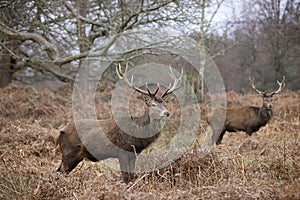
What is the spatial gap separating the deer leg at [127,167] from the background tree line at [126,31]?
4.62 m

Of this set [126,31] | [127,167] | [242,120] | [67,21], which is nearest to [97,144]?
[127,167]

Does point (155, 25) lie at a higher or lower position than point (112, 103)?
higher

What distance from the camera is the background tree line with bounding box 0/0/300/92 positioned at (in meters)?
9.88

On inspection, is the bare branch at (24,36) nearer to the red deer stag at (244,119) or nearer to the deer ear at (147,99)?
the deer ear at (147,99)

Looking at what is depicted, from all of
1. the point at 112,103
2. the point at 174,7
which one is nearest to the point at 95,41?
the point at 112,103

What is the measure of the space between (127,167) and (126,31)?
5998 millimetres

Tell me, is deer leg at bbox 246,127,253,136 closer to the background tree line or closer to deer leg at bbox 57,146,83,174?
the background tree line

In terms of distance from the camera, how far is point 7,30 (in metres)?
8.92

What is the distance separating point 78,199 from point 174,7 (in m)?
7.26

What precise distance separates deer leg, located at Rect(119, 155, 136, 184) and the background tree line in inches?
182

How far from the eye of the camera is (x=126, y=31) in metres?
10.7

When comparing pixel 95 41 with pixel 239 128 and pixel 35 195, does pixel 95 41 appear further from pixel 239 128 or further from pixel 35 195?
A: pixel 35 195

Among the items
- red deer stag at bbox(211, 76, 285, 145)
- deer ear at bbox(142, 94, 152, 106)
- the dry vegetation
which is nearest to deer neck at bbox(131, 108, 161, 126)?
deer ear at bbox(142, 94, 152, 106)

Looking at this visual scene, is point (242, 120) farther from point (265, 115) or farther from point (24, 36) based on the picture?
point (24, 36)
